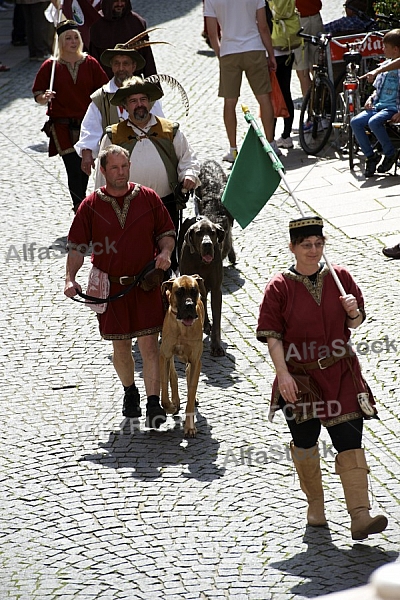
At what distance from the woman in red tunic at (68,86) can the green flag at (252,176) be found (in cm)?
433

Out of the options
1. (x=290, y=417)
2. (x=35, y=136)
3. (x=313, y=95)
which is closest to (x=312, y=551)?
(x=290, y=417)

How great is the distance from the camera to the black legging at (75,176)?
11506 mm

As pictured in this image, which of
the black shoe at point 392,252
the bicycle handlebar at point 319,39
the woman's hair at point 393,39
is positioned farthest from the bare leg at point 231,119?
the black shoe at point 392,252

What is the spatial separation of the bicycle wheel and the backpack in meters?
0.67

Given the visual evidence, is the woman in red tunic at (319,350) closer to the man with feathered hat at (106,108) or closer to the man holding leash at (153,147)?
the man holding leash at (153,147)

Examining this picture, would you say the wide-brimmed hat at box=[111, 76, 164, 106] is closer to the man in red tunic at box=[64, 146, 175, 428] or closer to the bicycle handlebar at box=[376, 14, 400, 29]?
the man in red tunic at box=[64, 146, 175, 428]

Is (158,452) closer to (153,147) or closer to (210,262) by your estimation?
(210,262)

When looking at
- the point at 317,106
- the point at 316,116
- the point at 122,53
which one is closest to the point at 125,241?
the point at 122,53

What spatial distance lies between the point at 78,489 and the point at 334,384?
176cm

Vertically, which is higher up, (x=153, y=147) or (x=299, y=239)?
(x=299, y=239)

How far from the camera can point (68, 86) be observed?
1109 centimetres

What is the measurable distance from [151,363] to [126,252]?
2.55 feet

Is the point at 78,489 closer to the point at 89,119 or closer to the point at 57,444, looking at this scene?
the point at 57,444

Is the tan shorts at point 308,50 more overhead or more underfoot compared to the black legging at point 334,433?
more underfoot
